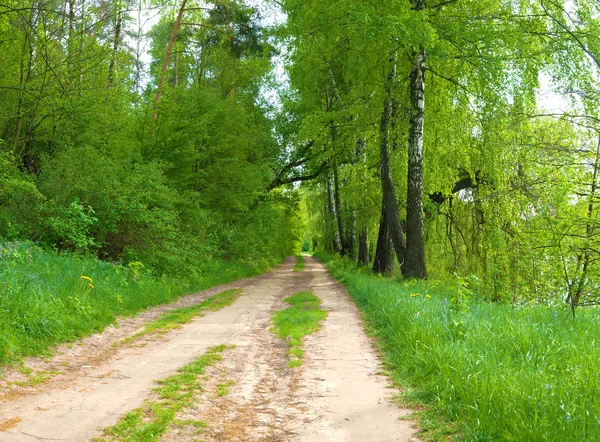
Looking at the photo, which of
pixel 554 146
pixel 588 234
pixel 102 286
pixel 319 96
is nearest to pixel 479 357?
pixel 588 234

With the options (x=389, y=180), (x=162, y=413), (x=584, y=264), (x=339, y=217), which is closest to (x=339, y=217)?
(x=339, y=217)

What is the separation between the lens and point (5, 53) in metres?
13.4

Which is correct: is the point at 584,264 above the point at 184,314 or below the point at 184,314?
above

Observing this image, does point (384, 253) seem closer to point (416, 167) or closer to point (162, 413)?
point (416, 167)

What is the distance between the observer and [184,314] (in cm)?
1031

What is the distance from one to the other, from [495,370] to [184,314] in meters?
7.10

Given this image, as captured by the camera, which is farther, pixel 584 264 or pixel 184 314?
pixel 184 314

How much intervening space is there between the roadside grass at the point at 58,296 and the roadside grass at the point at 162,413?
74.0 inches

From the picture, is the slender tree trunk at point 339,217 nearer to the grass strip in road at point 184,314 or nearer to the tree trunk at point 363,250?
→ the tree trunk at point 363,250

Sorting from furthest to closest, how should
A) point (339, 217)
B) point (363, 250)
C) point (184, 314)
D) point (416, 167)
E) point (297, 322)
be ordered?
point (339, 217) → point (363, 250) → point (416, 167) → point (184, 314) → point (297, 322)

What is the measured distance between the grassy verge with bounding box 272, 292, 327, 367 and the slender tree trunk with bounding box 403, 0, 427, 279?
3.24 metres

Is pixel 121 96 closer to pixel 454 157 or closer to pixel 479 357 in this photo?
pixel 454 157

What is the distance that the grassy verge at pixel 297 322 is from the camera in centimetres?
722

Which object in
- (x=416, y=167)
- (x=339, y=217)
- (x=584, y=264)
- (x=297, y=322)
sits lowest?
(x=297, y=322)
